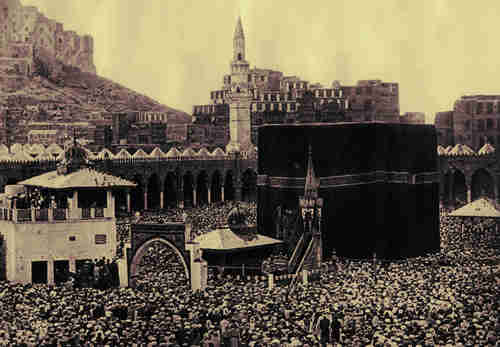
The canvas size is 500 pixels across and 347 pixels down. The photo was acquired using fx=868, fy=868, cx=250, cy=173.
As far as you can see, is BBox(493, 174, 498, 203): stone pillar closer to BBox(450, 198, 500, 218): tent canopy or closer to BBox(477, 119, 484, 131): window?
BBox(477, 119, 484, 131): window

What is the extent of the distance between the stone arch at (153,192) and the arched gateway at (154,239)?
32281 mm

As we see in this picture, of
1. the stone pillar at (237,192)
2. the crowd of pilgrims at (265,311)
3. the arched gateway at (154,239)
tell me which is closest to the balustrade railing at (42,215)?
A: the crowd of pilgrims at (265,311)

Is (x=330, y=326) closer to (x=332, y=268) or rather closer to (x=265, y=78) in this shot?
(x=332, y=268)

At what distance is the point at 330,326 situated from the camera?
792 inches

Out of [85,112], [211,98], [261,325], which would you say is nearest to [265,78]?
[211,98]

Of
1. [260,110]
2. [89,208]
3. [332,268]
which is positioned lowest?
[332,268]

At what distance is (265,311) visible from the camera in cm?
2244

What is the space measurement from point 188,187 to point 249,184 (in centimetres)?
469

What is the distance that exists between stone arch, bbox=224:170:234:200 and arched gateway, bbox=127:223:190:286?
37.3 metres

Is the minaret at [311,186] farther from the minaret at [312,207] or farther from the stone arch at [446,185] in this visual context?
the stone arch at [446,185]

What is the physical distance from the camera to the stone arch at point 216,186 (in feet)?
216

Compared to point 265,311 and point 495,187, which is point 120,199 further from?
point 265,311

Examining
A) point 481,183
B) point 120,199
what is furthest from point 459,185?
point 120,199

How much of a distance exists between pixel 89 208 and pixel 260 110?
60.4m
